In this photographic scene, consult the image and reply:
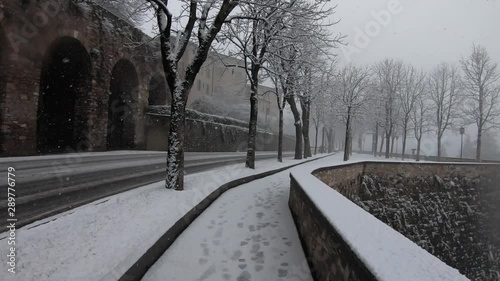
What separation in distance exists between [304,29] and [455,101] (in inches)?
1093

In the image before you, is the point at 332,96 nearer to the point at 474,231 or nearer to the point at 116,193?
the point at 474,231

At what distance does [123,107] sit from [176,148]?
1739 centimetres

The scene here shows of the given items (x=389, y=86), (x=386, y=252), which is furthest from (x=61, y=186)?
(x=389, y=86)

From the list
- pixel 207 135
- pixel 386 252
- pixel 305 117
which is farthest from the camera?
pixel 207 135

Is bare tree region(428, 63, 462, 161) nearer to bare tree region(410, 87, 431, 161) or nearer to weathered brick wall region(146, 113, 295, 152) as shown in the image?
bare tree region(410, 87, 431, 161)

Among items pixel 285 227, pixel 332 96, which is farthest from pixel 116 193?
pixel 332 96

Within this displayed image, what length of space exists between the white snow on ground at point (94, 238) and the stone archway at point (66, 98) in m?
13.2

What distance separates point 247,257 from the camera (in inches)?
159

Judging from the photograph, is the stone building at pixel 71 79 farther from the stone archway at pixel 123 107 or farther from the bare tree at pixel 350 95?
the bare tree at pixel 350 95

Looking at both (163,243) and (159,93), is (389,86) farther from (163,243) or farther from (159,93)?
(163,243)

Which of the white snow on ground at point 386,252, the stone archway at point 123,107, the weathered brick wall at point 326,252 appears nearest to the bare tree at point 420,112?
the stone archway at point 123,107

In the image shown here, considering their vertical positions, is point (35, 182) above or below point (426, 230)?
above

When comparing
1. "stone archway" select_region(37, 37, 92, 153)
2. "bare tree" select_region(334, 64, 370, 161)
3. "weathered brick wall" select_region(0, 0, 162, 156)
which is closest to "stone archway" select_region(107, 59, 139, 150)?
"weathered brick wall" select_region(0, 0, 162, 156)

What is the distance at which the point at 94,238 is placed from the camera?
3.69 m
